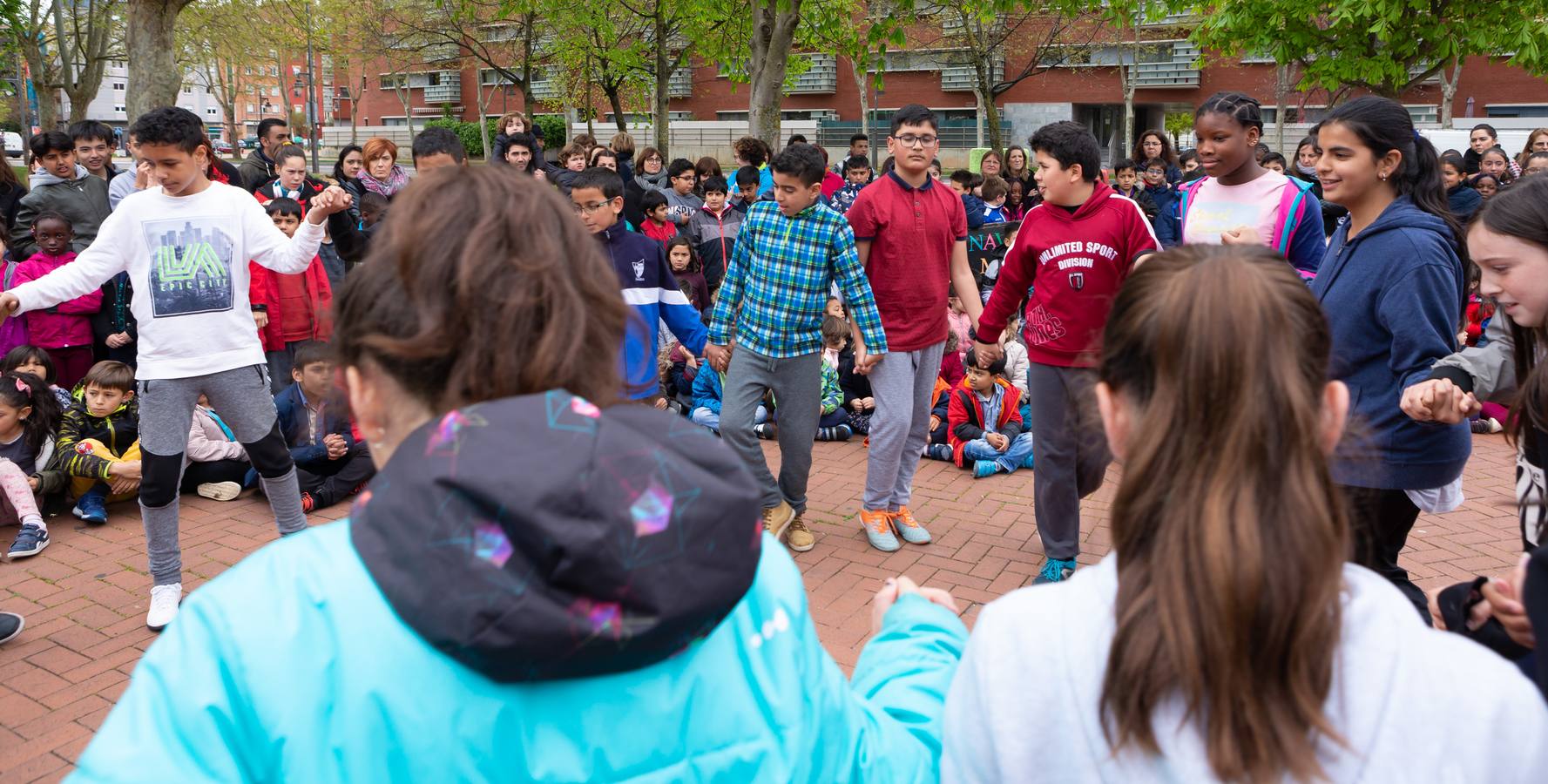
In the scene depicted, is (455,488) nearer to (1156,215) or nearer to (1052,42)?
(1156,215)

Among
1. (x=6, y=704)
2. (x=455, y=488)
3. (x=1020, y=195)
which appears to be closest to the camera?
(x=455, y=488)

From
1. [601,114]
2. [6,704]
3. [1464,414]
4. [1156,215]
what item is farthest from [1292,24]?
[601,114]

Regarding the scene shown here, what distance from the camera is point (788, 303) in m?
5.02

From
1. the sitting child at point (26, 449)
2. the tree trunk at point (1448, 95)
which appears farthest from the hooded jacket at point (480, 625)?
the tree trunk at point (1448, 95)

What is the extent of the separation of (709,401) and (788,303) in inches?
118

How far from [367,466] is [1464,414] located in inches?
216

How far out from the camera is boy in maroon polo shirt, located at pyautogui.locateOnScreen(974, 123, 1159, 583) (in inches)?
177

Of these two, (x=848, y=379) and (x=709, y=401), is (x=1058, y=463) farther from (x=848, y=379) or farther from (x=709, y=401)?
(x=709, y=401)

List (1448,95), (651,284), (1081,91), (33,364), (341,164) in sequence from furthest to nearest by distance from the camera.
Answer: (1081,91) < (1448,95) < (341,164) < (33,364) < (651,284)

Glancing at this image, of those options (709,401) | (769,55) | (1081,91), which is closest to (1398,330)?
(709,401)

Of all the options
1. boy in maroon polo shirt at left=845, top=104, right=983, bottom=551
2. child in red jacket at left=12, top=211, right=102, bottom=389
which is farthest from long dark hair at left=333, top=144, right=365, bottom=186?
boy in maroon polo shirt at left=845, top=104, right=983, bottom=551

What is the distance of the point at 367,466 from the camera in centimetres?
638

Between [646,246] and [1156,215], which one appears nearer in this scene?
[646,246]

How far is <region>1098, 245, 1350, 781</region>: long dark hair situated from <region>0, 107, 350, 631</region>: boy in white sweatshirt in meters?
3.56
